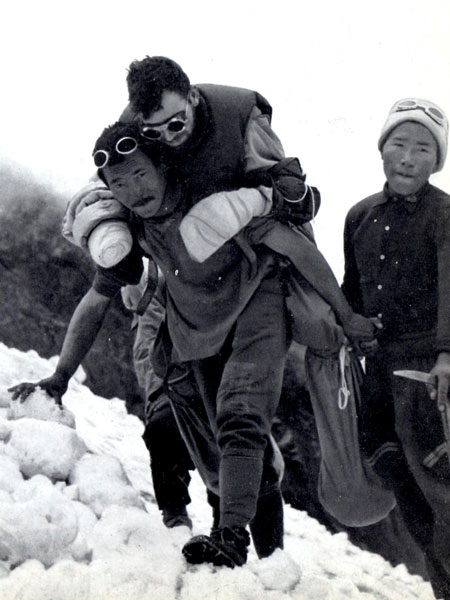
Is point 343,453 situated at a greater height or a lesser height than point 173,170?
lesser

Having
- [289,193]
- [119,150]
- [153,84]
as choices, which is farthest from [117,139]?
[289,193]

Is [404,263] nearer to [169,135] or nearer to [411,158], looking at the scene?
[411,158]

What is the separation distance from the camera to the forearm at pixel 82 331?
2064 mm

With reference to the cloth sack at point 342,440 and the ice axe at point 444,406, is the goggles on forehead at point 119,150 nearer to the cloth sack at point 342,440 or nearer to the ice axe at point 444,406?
the cloth sack at point 342,440

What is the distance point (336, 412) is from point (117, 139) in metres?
0.68

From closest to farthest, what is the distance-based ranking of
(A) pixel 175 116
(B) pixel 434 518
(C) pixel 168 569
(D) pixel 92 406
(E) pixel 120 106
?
(C) pixel 168 569, (A) pixel 175 116, (B) pixel 434 518, (E) pixel 120 106, (D) pixel 92 406

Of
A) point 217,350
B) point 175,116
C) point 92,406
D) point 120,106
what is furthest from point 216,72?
point 92,406

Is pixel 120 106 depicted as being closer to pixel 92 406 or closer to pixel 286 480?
pixel 92 406

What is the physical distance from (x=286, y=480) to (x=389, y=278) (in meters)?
0.74

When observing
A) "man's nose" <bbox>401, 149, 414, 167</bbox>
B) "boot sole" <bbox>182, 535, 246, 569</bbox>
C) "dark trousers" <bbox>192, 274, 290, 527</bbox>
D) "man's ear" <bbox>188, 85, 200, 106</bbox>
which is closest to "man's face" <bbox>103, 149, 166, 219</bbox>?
"man's ear" <bbox>188, 85, 200, 106</bbox>

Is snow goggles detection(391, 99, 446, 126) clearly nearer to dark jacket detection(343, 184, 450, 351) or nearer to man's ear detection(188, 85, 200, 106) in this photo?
dark jacket detection(343, 184, 450, 351)

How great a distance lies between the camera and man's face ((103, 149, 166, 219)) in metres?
1.85

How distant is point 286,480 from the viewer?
8.39ft

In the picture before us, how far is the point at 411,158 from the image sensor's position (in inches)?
80.4
